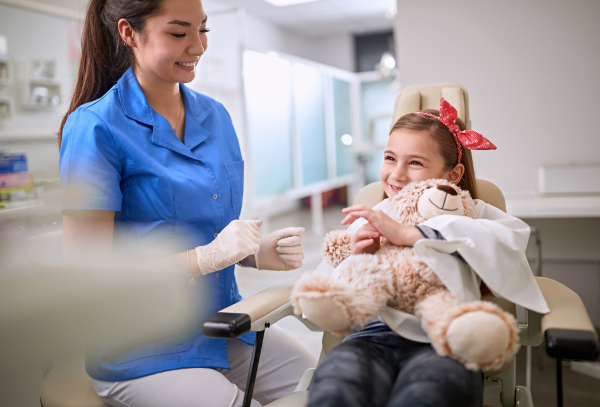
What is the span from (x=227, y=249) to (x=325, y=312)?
31 centimetres

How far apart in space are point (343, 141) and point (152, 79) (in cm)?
505

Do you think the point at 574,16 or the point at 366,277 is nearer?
the point at 366,277

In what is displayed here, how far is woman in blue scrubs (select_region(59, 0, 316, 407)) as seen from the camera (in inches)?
36.7

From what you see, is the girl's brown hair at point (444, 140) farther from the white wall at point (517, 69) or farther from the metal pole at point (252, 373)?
the white wall at point (517, 69)

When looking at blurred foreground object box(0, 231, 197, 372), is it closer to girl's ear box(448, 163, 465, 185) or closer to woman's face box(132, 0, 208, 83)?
woman's face box(132, 0, 208, 83)

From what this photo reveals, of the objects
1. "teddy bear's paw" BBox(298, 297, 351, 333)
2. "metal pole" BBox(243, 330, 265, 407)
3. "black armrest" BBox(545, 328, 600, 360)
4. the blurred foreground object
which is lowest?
"metal pole" BBox(243, 330, 265, 407)

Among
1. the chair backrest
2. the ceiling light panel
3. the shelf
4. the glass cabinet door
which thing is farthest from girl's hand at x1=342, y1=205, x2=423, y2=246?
the ceiling light panel

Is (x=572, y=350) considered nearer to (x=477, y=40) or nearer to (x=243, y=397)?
(x=243, y=397)

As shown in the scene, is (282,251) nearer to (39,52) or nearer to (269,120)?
(39,52)

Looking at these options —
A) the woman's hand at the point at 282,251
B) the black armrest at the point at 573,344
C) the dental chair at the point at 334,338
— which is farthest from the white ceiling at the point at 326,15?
the black armrest at the point at 573,344

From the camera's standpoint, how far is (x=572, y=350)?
697 millimetres

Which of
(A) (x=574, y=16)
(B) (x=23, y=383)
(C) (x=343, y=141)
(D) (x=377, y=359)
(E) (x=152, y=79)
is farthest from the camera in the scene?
(C) (x=343, y=141)

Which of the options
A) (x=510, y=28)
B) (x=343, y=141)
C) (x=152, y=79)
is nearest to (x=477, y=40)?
(x=510, y=28)

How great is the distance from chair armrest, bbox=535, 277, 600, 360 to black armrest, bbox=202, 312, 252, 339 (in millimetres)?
514
